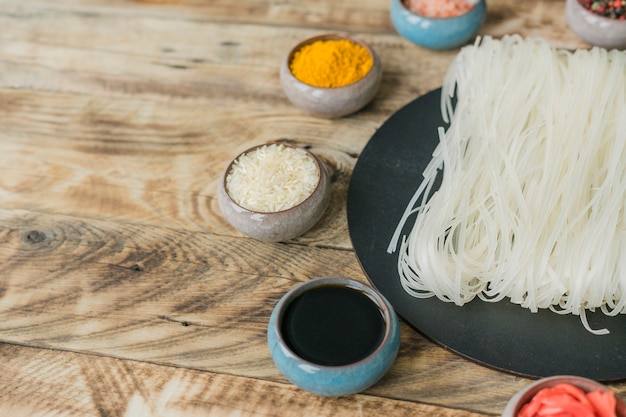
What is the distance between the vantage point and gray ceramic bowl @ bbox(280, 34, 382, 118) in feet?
5.49

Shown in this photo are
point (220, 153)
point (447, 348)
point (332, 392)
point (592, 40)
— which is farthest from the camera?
point (592, 40)

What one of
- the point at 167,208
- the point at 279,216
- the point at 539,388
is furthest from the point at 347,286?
the point at 167,208

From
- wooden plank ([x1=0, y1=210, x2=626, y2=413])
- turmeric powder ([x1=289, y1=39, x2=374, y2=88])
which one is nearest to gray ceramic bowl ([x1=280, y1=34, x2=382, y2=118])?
turmeric powder ([x1=289, y1=39, x2=374, y2=88])

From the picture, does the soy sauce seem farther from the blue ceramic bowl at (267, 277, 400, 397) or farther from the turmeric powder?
the turmeric powder

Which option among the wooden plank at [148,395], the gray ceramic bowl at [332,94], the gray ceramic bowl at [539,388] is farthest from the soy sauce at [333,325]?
the gray ceramic bowl at [332,94]

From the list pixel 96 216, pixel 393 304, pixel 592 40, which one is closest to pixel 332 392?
pixel 393 304

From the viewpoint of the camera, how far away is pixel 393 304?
1338 mm

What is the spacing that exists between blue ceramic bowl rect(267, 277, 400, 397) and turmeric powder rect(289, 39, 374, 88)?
26.0 inches

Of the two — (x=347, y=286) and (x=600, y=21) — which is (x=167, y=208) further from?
(x=600, y=21)

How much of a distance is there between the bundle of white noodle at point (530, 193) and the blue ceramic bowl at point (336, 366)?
174 mm

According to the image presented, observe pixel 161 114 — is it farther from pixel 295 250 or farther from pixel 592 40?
pixel 592 40

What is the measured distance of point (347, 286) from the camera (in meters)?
1.27

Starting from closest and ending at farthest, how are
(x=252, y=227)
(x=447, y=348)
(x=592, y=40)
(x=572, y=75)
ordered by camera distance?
(x=447, y=348), (x=252, y=227), (x=572, y=75), (x=592, y=40)

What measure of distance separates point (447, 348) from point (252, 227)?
1.58 feet
